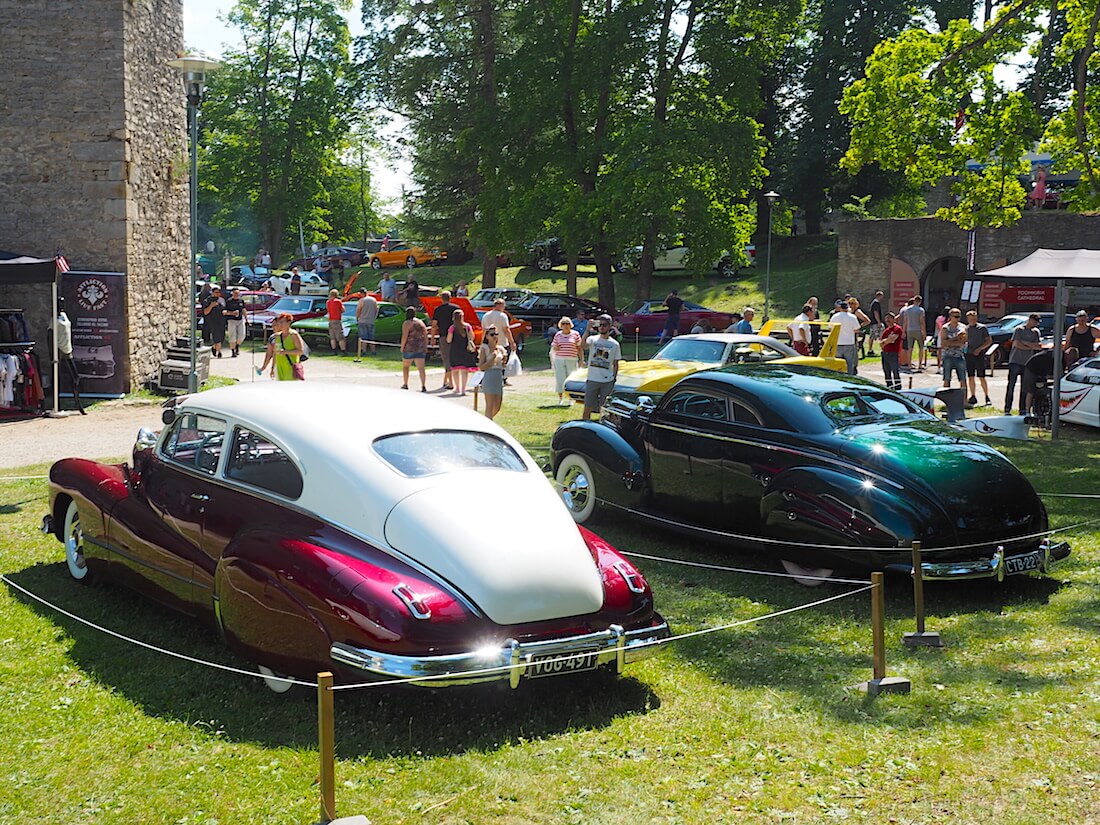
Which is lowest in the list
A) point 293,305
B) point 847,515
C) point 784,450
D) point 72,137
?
point 847,515

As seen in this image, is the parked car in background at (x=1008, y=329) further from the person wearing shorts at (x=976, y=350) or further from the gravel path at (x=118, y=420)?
the person wearing shorts at (x=976, y=350)

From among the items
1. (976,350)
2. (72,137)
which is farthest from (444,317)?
(976,350)

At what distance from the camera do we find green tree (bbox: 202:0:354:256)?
187ft

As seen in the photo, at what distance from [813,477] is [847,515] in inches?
16.5

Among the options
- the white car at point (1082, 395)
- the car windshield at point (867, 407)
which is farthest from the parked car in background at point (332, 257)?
the car windshield at point (867, 407)

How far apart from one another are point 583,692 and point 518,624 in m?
0.85

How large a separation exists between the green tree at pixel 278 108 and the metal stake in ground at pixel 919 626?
175 feet

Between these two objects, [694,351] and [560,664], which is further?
[694,351]

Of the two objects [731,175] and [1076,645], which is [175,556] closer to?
[1076,645]

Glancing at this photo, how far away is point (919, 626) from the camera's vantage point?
7.15 m

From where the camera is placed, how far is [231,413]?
7.15 m

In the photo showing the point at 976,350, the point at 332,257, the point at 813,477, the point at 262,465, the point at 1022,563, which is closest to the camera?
the point at 262,465

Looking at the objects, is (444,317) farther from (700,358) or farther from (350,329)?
(350,329)

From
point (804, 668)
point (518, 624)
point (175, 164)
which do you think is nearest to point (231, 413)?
point (518, 624)
